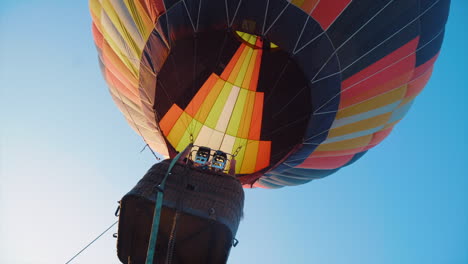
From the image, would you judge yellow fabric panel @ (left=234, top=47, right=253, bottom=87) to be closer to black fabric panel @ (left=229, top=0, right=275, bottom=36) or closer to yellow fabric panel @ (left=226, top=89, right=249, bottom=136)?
yellow fabric panel @ (left=226, top=89, right=249, bottom=136)

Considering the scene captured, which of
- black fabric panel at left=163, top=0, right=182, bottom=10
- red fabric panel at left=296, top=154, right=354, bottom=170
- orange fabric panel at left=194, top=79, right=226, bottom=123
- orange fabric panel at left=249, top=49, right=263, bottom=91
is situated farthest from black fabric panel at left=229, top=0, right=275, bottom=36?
red fabric panel at left=296, top=154, right=354, bottom=170

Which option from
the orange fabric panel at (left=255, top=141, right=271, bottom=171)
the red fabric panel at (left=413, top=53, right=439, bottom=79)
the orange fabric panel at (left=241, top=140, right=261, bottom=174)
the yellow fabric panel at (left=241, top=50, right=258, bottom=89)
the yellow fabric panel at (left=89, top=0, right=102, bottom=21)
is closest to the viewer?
the red fabric panel at (left=413, top=53, right=439, bottom=79)

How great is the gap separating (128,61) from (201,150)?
1.60 m

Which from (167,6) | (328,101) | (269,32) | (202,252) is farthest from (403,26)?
(202,252)

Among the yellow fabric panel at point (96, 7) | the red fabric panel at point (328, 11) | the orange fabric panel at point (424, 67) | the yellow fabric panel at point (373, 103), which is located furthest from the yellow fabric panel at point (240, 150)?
the yellow fabric panel at point (96, 7)

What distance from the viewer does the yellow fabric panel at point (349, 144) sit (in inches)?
213

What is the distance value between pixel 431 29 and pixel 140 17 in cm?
352

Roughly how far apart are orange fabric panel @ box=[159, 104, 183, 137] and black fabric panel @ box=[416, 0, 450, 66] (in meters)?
3.45

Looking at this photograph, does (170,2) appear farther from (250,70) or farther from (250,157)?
(250,157)

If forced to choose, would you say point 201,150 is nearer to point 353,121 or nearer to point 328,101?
point 328,101

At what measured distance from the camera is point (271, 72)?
5.21 meters

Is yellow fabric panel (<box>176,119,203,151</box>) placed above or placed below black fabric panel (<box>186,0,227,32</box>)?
below

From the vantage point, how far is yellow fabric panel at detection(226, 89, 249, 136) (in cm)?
589

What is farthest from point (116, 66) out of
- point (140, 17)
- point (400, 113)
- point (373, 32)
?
point (400, 113)
